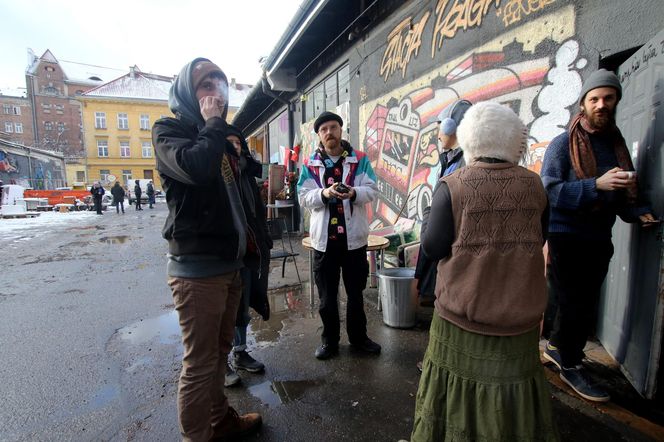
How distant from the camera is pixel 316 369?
293 centimetres

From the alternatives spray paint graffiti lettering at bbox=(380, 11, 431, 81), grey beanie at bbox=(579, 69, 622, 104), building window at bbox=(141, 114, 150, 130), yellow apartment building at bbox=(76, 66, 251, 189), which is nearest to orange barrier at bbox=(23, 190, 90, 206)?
yellow apartment building at bbox=(76, 66, 251, 189)

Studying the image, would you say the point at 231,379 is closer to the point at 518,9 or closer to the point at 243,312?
the point at 243,312

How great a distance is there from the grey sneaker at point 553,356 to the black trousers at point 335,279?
59.7 inches

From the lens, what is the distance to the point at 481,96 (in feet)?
12.9

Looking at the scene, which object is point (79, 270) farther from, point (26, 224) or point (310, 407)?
point (26, 224)

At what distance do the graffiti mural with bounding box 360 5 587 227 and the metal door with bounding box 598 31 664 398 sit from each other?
47 centimetres

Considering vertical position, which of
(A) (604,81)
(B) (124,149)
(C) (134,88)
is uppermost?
(C) (134,88)

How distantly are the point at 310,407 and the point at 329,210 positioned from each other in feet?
4.88

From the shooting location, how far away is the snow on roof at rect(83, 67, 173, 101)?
40469 millimetres

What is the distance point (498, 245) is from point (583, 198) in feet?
3.94

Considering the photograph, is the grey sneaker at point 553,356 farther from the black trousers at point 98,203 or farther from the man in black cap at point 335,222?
the black trousers at point 98,203

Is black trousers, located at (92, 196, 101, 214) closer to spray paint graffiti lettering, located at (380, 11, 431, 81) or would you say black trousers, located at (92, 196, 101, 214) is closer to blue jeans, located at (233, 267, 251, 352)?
spray paint graffiti lettering, located at (380, 11, 431, 81)

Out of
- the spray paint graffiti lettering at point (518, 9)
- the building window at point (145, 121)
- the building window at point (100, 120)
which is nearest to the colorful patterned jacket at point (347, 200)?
the spray paint graffiti lettering at point (518, 9)

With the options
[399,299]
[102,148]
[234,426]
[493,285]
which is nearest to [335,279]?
[399,299]
